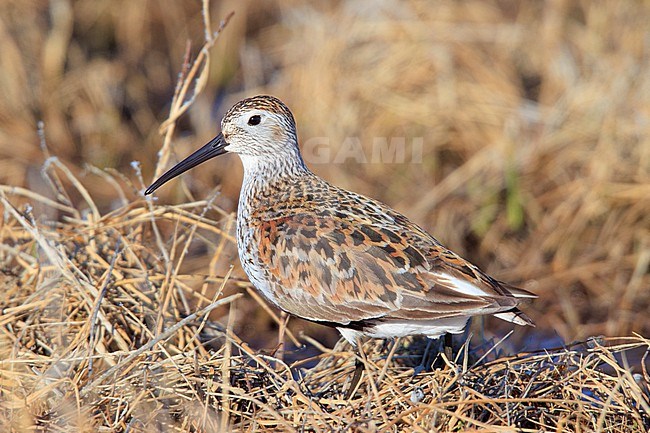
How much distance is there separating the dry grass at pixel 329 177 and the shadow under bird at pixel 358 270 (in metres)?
0.26

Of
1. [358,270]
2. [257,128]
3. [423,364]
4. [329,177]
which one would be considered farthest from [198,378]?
[329,177]

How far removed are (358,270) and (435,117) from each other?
4.11 meters

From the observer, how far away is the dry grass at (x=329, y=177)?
436 centimetres

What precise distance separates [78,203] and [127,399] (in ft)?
12.9

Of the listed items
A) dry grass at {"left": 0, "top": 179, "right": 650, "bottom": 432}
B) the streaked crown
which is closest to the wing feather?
dry grass at {"left": 0, "top": 179, "right": 650, "bottom": 432}

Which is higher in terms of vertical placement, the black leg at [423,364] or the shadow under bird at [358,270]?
the shadow under bird at [358,270]

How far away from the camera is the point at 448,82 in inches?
335

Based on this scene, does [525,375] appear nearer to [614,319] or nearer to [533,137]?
[614,319]

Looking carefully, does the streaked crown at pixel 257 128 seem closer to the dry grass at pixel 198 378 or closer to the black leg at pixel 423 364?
the dry grass at pixel 198 378

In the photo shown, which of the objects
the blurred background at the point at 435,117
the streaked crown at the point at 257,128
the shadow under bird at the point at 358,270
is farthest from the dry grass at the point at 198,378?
the blurred background at the point at 435,117

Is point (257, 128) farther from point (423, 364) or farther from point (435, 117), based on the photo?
point (435, 117)

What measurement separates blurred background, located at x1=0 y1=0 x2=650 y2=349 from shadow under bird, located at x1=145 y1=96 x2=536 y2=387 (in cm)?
176

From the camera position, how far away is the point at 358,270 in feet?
14.9

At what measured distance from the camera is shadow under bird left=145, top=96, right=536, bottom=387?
4434mm
